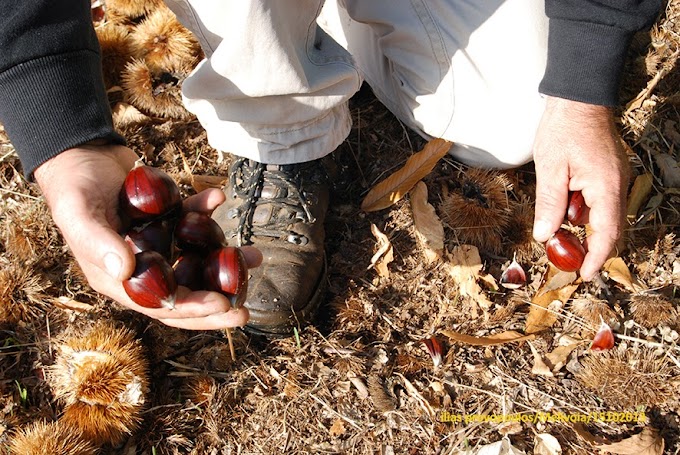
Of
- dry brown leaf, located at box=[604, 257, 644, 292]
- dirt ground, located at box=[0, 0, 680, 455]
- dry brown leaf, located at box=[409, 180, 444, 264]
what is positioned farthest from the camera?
dry brown leaf, located at box=[409, 180, 444, 264]

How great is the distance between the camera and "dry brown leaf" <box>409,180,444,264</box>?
189 centimetres

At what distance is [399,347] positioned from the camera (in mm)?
1751

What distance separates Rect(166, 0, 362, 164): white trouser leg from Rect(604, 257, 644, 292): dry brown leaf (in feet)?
3.01

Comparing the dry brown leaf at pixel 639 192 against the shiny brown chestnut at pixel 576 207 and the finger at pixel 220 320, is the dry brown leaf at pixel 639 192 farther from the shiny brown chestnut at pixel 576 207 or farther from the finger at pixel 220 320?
the finger at pixel 220 320

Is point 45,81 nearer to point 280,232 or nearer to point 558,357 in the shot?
point 280,232

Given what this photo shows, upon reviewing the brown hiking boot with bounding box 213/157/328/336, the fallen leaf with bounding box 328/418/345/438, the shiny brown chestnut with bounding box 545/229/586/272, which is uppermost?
the shiny brown chestnut with bounding box 545/229/586/272

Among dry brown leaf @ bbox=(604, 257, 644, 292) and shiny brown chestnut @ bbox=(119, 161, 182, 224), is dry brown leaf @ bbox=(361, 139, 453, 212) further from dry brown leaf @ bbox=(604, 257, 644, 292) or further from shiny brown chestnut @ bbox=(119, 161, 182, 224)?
shiny brown chestnut @ bbox=(119, 161, 182, 224)

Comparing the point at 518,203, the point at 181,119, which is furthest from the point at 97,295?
the point at 518,203

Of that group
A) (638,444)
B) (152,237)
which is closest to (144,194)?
(152,237)

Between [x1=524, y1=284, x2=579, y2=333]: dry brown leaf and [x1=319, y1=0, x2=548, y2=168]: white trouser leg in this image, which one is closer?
[x1=524, y1=284, x2=579, y2=333]: dry brown leaf

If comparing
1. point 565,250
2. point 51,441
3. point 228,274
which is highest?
point 228,274

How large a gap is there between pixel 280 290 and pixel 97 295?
2.01ft

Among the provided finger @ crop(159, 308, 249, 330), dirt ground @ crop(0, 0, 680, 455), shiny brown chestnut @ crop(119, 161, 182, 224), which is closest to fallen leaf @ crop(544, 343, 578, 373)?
dirt ground @ crop(0, 0, 680, 455)

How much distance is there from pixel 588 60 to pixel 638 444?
3.16 ft
